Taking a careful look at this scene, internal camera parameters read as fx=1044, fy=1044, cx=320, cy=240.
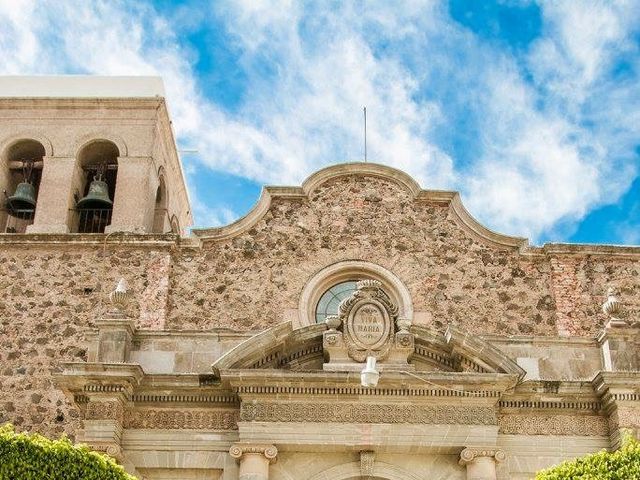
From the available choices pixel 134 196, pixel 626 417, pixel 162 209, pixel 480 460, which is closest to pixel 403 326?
pixel 480 460

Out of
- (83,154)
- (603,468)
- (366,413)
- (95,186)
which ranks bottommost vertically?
(603,468)

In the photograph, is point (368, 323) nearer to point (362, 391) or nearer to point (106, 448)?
point (362, 391)

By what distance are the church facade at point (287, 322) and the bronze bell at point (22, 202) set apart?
44 mm

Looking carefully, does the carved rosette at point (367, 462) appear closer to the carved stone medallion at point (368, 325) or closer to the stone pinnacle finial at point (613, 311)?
the carved stone medallion at point (368, 325)

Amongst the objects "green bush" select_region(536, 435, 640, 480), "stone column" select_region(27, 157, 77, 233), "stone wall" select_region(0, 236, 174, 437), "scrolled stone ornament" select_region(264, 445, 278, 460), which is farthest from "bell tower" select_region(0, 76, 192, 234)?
"green bush" select_region(536, 435, 640, 480)

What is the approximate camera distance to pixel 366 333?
16125 millimetres

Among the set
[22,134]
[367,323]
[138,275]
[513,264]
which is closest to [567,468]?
[367,323]

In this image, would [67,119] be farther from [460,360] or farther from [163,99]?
[460,360]

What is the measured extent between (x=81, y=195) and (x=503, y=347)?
9.73m

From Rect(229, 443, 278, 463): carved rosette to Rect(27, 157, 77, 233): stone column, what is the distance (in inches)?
274

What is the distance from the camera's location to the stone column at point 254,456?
15.2m

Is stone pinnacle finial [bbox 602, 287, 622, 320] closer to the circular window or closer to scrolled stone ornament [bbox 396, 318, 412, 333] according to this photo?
scrolled stone ornament [bbox 396, 318, 412, 333]

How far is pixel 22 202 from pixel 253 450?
878cm

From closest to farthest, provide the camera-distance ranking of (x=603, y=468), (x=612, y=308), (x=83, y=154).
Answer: (x=603, y=468) < (x=612, y=308) < (x=83, y=154)
